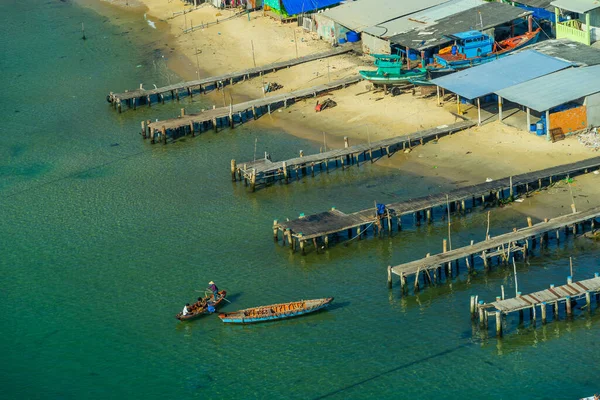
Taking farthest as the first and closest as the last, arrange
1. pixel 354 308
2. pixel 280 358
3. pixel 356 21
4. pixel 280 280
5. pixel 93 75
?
pixel 93 75, pixel 356 21, pixel 280 280, pixel 354 308, pixel 280 358

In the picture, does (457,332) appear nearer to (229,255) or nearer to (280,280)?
(280,280)

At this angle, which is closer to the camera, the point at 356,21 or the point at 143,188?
the point at 143,188

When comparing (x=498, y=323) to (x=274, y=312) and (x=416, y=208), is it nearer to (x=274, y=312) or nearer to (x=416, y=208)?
(x=274, y=312)

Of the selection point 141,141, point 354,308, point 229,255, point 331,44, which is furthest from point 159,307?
point 331,44

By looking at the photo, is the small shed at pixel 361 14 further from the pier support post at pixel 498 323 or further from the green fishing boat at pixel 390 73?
the pier support post at pixel 498 323

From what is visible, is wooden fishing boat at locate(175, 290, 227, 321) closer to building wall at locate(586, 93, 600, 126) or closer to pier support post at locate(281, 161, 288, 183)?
pier support post at locate(281, 161, 288, 183)

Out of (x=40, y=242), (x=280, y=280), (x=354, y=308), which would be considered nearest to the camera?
(x=354, y=308)
